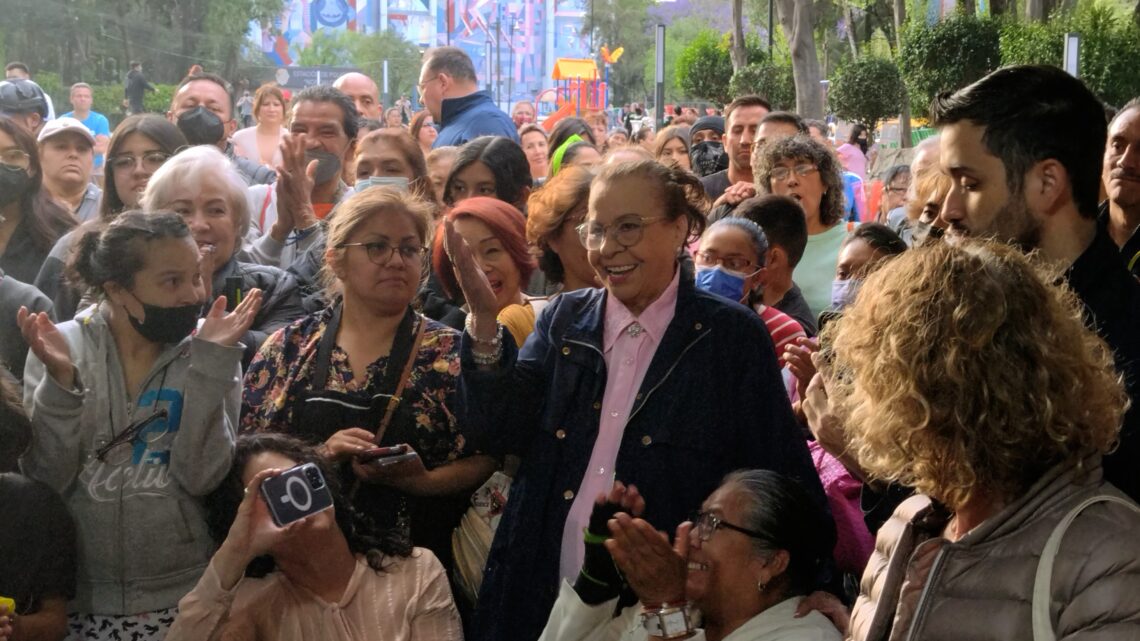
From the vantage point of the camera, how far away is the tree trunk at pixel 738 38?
26.8 m

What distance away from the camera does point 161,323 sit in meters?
3.75

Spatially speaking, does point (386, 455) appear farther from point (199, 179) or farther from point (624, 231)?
point (199, 179)

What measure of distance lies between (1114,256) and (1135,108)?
7.48ft

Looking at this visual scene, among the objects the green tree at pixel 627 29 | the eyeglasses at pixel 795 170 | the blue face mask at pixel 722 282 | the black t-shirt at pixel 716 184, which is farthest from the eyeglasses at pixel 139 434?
the green tree at pixel 627 29

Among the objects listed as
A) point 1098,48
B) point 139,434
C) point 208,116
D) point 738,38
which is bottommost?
point 139,434

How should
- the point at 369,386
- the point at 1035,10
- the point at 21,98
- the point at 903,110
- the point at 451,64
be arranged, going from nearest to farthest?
the point at 369,386 → the point at 21,98 → the point at 451,64 → the point at 1035,10 → the point at 903,110

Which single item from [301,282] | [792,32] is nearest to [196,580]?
[301,282]

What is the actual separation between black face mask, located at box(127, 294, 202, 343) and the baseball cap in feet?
11.6

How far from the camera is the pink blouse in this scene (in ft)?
11.5

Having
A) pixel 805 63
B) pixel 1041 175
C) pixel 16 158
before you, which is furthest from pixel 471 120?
pixel 805 63

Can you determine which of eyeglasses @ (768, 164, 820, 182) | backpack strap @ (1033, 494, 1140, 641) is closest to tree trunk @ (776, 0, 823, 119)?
eyeglasses @ (768, 164, 820, 182)

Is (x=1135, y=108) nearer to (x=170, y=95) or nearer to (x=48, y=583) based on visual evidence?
(x=48, y=583)

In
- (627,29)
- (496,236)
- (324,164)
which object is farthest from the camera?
(627,29)

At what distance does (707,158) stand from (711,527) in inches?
236
